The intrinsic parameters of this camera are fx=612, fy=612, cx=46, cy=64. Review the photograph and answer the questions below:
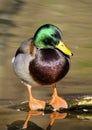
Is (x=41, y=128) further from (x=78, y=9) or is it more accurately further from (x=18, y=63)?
(x=78, y=9)

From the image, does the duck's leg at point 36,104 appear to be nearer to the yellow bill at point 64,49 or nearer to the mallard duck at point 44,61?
the mallard duck at point 44,61

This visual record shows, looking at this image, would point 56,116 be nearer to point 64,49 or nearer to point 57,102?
point 57,102

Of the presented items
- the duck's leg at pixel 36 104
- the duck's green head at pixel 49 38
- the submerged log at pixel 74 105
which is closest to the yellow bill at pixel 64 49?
the duck's green head at pixel 49 38

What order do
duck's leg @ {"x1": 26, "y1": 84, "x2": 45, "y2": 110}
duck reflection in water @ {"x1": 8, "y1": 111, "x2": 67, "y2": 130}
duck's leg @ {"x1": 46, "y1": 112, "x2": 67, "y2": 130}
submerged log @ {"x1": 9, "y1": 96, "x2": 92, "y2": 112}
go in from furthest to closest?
duck's leg @ {"x1": 26, "y1": 84, "x2": 45, "y2": 110} → submerged log @ {"x1": 9, "y1": 96, "x2": 92, "y2": 112} → duck's leg @ {"x1": 46, "y1": 112, "x2": 67, "y2": 130} → duck reflection in water @ {"x1": 8, "y1": 111, "x2": 67, "y2": 130}

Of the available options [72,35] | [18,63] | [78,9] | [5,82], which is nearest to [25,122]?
[18,63]

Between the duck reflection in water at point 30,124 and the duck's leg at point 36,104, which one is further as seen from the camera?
the duck's leg at point 36,104

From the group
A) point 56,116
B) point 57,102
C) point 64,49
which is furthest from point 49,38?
point 56,116

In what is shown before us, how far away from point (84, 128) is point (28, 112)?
673mm

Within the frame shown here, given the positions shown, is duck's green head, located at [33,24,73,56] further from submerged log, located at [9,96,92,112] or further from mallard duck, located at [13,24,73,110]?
submerged log, located at [9,96,92,112]

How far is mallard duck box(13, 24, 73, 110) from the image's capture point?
5.34 meters

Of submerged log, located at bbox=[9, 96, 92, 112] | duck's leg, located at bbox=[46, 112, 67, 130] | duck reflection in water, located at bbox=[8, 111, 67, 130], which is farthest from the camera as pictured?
submerged log, located at bbox=[9, 96, 92, 112]

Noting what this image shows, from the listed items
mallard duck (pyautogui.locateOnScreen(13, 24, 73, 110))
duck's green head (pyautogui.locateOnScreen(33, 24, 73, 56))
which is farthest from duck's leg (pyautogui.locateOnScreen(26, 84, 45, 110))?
duck's green head (pyautogui.locateOnScreen(33, 24, 73, 56))

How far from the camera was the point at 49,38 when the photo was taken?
5.47 m

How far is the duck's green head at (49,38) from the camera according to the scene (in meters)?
5.43
